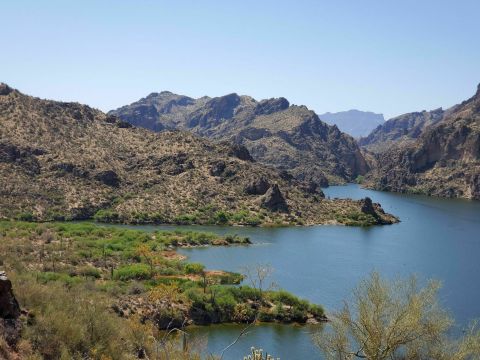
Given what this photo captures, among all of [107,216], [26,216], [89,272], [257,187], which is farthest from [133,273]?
[257,187]

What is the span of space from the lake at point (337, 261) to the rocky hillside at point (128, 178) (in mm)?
10837

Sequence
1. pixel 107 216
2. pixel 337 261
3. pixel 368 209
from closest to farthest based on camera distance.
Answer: pixel 337 261 < pixel 107 216 < pixel 368 209

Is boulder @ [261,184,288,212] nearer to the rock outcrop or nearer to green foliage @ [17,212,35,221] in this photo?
green foliage @ [17,212,35,221]

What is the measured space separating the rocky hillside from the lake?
35.6 ft

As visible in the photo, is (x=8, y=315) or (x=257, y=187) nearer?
(x=8, y=315)

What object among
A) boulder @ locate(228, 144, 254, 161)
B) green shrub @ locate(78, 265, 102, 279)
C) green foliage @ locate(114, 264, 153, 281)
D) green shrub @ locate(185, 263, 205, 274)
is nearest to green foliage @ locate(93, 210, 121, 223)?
green shrub @ locate(185, 263, 205, 274)

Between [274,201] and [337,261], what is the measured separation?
44902mm

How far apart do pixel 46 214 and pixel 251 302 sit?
219 feet

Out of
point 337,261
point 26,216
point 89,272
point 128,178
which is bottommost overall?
point 337,261

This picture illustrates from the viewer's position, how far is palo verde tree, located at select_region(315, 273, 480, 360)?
102 ft

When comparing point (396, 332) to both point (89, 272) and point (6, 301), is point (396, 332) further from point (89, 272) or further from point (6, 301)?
point (89, 272)

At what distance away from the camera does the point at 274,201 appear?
134250 millimetres

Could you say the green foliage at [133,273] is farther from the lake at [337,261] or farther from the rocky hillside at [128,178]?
the rocky hillside at [128,178]

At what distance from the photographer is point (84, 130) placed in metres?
153
